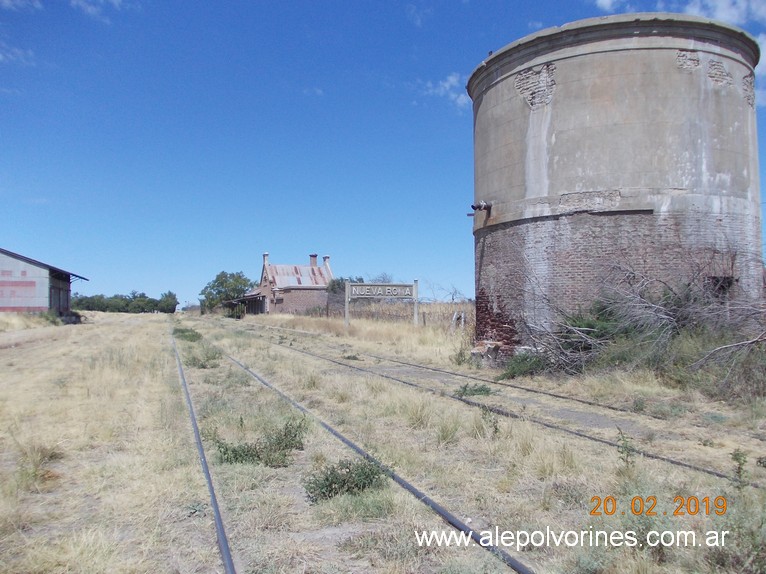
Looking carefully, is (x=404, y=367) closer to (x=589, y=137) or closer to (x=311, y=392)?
(x=311, y=392)

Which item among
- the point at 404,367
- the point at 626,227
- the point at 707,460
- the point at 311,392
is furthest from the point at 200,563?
the point at 404,367

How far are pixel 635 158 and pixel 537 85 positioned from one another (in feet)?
11.2

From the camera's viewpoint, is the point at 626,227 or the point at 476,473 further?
the point at 626,227

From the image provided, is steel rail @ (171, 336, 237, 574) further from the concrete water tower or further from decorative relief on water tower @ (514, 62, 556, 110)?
decorative relief on water tower @ (514, 62, 556, 110)

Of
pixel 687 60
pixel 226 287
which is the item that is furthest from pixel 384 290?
pixel 226 287

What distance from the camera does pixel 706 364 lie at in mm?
11055

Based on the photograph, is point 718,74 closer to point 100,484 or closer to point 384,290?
point 100,484

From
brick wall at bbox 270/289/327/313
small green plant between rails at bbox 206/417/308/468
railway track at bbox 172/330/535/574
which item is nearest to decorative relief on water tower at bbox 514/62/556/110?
railway track at bbox 172/330/535/574

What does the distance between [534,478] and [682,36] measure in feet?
43.1

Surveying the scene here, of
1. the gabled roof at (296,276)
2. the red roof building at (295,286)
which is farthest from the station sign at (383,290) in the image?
the gabled roof at (296,276)

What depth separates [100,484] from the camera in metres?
6.41

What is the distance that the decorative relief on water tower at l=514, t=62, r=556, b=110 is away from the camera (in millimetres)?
15383

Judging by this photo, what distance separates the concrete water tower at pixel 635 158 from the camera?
14.2 m

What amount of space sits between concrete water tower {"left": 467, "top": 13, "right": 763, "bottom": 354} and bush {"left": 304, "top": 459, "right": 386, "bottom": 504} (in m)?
10.1
